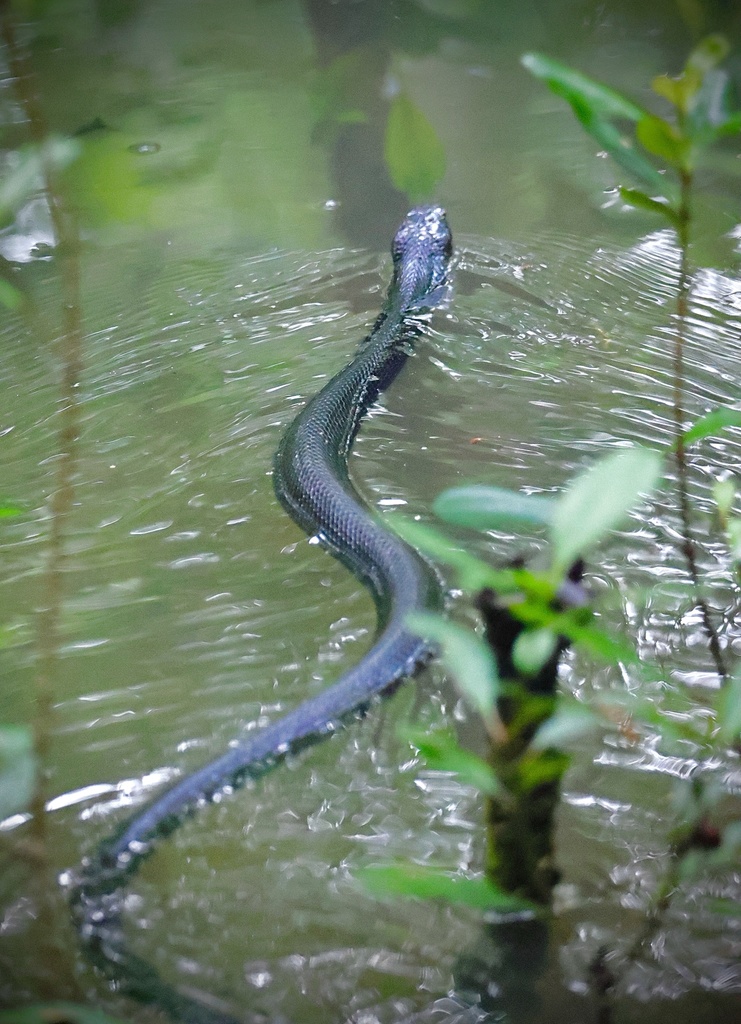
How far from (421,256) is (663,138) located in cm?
267

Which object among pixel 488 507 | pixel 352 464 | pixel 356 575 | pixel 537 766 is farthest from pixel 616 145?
pixel 352 464

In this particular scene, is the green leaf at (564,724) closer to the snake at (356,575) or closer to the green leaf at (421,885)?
the green leaf at (421,885)

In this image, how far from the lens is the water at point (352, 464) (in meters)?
1.43

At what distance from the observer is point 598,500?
2.80ft

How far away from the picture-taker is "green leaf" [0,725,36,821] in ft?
2.87

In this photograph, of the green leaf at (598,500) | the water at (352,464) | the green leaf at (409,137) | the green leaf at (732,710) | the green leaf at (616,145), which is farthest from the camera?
the green leaf at (409,137)

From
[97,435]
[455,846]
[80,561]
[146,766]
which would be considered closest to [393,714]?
[455,846]

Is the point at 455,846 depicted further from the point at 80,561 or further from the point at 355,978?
the point at 80,561

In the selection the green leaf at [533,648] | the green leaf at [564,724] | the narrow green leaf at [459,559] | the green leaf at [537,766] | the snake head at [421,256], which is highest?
the narrow green leaf at [459,559]

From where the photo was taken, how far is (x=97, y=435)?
280cm

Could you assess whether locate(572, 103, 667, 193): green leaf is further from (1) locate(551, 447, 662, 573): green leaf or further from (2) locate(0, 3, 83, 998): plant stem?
(2) locate(0, 3, 83, 998): plant stem

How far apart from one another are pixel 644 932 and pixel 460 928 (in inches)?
10.4

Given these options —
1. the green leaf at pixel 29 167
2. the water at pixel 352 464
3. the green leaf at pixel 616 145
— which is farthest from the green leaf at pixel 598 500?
the water at pixel 352 464

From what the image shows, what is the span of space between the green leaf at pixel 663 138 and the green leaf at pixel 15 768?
885 millimetres
